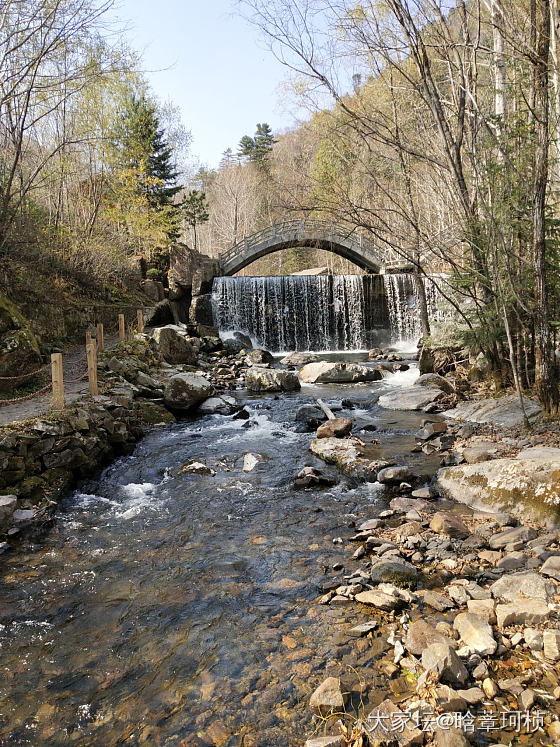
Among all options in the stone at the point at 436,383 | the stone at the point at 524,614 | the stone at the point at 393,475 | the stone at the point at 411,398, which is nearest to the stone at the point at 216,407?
the stone at the point at 411,398

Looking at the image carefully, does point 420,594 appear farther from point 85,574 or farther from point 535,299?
point 535,299

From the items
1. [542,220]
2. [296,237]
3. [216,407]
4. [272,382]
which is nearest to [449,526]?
[542,220]

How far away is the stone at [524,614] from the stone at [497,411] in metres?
4.74

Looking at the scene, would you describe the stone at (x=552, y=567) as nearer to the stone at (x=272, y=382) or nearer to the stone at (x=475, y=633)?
the stone at (x=475, y=633)

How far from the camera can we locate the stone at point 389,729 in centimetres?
237

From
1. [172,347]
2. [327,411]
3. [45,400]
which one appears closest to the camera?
[45,400]

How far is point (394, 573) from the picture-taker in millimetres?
3918

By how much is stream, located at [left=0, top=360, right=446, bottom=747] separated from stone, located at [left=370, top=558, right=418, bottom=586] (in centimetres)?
37

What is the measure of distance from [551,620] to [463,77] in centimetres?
639

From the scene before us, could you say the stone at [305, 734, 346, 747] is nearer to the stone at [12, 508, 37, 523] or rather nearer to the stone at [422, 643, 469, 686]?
the stone at [422, 643, 469, 686]

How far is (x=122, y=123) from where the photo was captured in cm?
2177

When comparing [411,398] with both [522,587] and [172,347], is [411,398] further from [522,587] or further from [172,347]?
[172,347]

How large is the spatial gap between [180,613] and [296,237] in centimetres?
2369

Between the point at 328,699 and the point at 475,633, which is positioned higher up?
the point at 475,633
